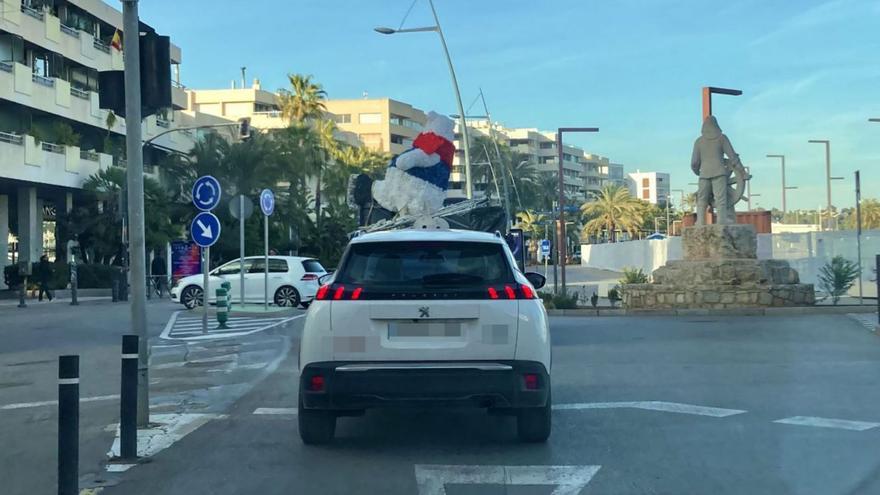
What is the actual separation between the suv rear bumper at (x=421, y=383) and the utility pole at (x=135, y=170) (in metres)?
2.12

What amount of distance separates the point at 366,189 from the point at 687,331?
347 inches

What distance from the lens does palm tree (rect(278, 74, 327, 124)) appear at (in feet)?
212

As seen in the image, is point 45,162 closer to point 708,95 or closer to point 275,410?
point 708,95

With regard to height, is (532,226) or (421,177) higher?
(532,226)

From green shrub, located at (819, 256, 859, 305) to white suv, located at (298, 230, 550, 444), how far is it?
21.1m

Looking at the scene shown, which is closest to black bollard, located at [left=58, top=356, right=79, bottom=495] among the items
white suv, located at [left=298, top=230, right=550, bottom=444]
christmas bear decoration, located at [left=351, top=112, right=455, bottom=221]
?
white suv, located at [left=298, top=230, right=550, bottom=444]

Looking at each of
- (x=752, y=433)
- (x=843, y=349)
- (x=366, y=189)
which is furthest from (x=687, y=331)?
(x=752, y=433)

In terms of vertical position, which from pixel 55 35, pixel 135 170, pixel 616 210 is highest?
pixel 55 35

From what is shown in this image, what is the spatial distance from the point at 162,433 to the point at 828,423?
5.82 metres

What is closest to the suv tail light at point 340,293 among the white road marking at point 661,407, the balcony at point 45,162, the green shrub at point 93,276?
the white road marking at point 661,407

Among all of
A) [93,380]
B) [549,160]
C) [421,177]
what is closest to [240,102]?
[549,160]

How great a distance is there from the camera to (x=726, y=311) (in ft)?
75.4

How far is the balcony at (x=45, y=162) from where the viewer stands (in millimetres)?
34500

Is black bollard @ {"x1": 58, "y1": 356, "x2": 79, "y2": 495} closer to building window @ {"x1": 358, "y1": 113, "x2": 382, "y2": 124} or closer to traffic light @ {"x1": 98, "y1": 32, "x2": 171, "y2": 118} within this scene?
traffic light @ {"x1": 98, "y1": 32, "x2": 171, "y2": 118}
